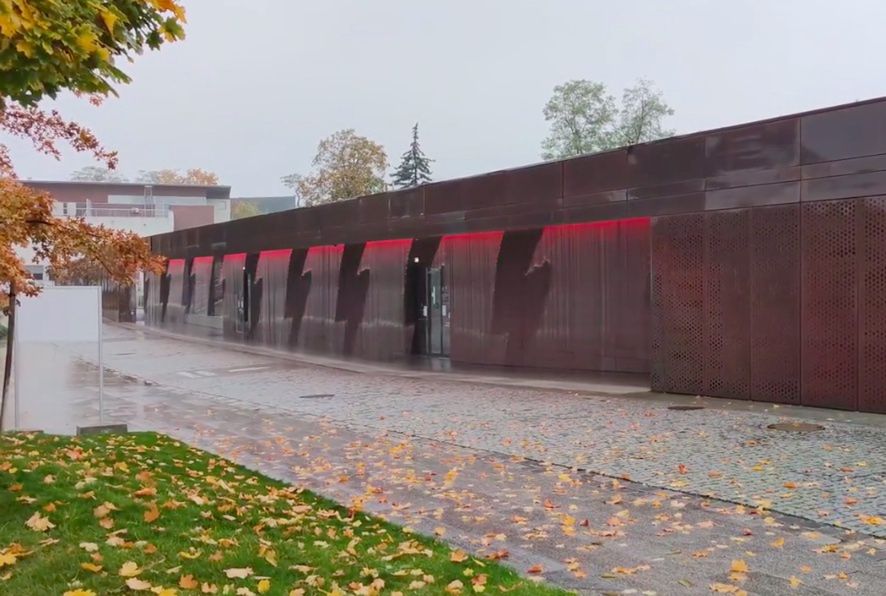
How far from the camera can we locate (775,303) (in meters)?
12.8

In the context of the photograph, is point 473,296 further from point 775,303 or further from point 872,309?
point 872,309

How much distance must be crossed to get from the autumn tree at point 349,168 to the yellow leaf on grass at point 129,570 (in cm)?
4980

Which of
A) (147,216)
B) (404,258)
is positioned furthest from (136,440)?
(147,216)

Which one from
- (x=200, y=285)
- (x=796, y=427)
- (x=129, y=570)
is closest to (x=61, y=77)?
(x=129, y=570)

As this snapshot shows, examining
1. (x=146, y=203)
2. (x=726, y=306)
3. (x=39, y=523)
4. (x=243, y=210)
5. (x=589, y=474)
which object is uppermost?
(x=243, y=210)

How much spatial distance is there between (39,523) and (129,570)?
1.19 meters

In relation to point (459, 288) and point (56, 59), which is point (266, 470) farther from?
point (459, 288)

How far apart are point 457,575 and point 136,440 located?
21.1 feet

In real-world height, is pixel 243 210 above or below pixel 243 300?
above

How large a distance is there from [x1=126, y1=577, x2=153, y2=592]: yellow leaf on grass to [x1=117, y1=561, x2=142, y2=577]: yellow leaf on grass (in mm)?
88

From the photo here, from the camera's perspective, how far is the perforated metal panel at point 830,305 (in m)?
11.8

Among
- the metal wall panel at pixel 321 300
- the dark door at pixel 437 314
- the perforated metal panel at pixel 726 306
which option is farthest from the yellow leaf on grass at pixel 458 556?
the metal wall panel at pixel 321 300

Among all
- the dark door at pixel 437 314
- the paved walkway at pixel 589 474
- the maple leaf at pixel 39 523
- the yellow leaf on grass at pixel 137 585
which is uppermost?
the dark door at pixel 437 314

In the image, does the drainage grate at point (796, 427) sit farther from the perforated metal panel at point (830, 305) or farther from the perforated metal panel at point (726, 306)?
the perforated metal panel at point (726, 306)
